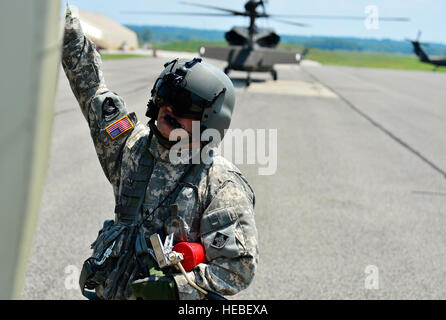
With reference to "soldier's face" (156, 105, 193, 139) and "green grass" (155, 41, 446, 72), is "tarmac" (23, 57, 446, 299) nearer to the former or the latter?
"soldier's face" (156, 105, 193, 139)

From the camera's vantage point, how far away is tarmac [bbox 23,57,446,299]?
4344 millimetres

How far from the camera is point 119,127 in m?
1.89

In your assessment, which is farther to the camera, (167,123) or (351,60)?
(351,60)

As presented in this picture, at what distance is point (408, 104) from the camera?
20.3 metres

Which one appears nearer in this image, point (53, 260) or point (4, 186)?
point (4, 186)

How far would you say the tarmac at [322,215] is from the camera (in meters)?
4.34

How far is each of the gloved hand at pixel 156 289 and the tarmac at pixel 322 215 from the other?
2.59 meters

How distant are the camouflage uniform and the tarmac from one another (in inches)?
94.3

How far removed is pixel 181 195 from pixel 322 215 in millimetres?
4568

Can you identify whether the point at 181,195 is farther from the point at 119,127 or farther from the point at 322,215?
the point at 322,215

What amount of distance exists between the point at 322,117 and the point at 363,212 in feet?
27.5

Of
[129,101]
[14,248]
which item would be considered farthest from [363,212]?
[129,101]

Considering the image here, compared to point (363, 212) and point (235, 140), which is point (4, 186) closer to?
point (363, 212)

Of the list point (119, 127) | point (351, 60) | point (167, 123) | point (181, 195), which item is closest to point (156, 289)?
point (181, 195)
